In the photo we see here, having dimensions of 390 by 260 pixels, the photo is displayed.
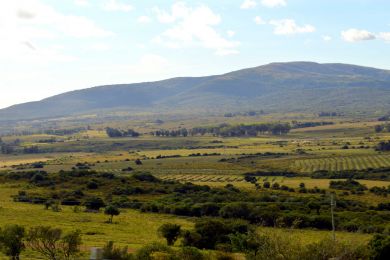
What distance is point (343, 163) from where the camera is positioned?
149 m

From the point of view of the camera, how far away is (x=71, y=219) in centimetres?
6856

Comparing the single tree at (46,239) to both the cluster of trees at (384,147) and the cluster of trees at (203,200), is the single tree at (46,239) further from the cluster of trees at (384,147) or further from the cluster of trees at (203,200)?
the cluster of trees at (384,147)

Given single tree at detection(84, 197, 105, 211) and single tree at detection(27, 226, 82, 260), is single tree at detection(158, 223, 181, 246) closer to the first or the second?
single tree at detection(27, 226, 82, 260)

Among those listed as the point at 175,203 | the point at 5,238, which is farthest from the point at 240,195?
the point at 5,238

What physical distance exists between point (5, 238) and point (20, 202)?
4802 cm

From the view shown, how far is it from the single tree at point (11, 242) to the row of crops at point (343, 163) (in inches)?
4179

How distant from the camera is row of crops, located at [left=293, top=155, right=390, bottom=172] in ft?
462

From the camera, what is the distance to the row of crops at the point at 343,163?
141 metres

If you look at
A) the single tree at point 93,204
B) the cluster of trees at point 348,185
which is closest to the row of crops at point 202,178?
the cluster of trees at point 348,185

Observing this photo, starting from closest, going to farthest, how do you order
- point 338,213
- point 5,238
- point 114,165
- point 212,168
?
point 5,238
point 338,213
point 212,168
point 114,165

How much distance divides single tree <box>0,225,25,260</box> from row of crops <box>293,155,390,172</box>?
10616 centimetres

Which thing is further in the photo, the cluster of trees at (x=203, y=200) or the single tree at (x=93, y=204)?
the single tree at (x=93, y=204)

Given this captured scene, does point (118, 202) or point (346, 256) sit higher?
point (346, 256)

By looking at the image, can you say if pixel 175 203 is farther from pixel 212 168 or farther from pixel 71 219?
pixel 212 168
